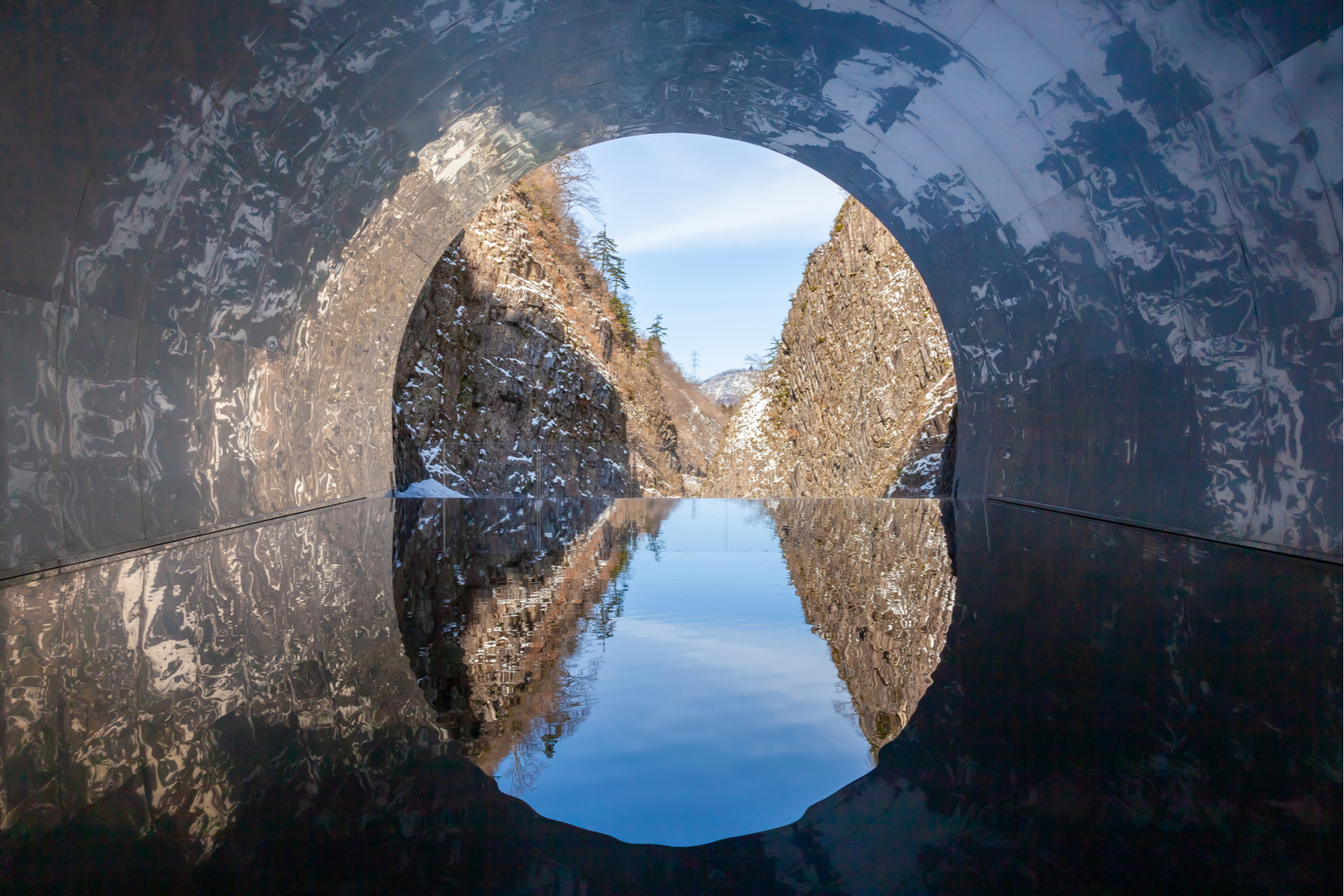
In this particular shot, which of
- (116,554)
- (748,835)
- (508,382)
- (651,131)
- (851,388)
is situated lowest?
(748,835)

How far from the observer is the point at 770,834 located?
6.33 feet

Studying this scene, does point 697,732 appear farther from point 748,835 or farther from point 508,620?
point 508,620

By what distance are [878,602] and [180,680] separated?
124 inches

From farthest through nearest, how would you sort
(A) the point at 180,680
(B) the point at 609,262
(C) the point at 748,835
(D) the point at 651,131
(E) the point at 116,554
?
1. (B) the point at 609,262
2. (D) the point at 651,131
3. (E) the point at 116,554
4. (A) the point at 180,680
5. (C) the point at 748,835

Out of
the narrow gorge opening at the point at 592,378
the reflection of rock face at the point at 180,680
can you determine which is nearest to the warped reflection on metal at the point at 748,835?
the reflection of rock face at the point at 180,680

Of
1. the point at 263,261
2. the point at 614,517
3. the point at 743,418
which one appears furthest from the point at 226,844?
the point at 743,418

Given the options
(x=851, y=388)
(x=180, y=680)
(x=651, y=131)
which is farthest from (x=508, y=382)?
(x=180, y=680)

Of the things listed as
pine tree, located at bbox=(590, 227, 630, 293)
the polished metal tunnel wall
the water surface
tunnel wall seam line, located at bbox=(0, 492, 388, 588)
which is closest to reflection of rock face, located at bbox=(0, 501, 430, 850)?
tunnel wall seam line, located at bbox=(0, 492, 388, 588)

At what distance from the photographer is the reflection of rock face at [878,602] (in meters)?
2.98

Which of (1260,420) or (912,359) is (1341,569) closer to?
(1260,420)

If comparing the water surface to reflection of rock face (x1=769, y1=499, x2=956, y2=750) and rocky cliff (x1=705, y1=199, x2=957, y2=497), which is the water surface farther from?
rocky cliff (x1=705, y1=199, x2=957, y2=497)

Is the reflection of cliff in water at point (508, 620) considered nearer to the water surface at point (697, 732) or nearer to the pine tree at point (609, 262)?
the water surface at point (697, 732)

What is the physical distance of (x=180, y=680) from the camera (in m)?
3.16

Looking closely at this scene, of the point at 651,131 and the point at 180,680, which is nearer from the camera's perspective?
the point at 180,680
